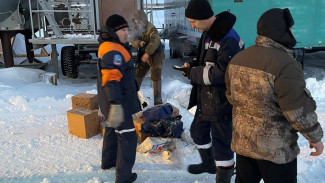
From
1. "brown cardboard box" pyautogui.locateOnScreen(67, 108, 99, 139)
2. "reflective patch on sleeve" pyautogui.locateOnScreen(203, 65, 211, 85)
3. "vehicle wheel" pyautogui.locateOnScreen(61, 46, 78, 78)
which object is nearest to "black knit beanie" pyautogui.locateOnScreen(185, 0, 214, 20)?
"reflective patch on sleeve" pyautogui.locateOnScreen(203, 65, 211, 85)

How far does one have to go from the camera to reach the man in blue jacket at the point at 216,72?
2494mm

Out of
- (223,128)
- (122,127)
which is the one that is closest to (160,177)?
(122,127)

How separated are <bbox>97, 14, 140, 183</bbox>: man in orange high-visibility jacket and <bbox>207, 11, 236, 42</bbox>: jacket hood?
805mm

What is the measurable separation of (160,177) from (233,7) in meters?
5.14

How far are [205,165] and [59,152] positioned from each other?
72.7 inches

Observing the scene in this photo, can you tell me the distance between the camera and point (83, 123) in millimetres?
4082

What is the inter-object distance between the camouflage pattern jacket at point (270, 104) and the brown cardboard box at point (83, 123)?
254 cm

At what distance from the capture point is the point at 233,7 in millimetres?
7094

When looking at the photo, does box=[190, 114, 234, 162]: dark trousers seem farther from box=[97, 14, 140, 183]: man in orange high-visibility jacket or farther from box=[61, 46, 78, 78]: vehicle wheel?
box=[61, 46, 78, 78]: vehicle wheel

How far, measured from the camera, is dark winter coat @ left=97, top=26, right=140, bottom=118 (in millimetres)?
2615

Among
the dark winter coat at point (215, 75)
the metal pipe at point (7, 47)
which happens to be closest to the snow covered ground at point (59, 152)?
the dark winter coat at point (215, 75)

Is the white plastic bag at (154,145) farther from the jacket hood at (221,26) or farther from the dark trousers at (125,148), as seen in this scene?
the jacket hood at (221,26)

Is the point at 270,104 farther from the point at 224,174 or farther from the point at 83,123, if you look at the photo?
the point at 83,123

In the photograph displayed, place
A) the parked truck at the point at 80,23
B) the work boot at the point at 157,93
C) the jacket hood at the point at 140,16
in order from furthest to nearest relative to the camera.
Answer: the parked truck at the point at 80,23
the work boot at the point at 157,93
the jacket hood at the point at 140,16
